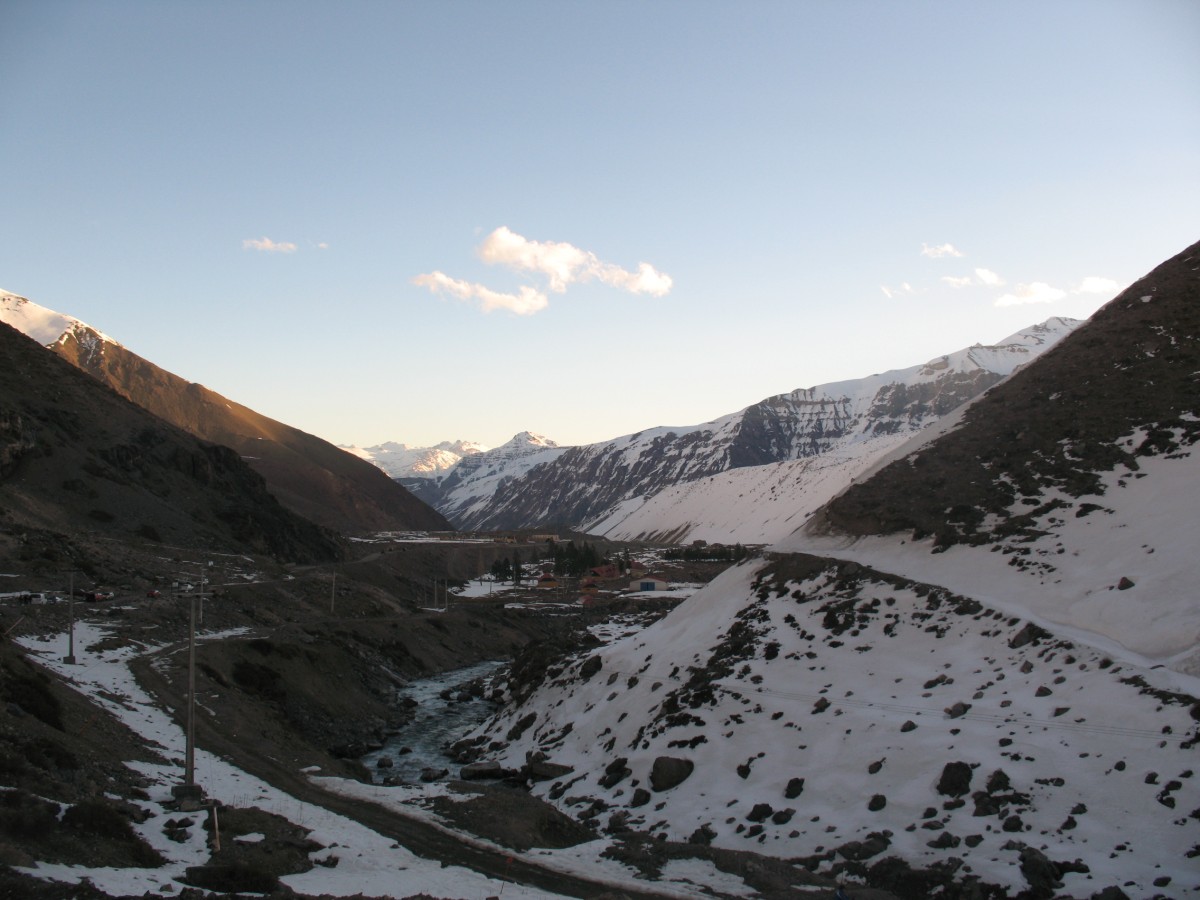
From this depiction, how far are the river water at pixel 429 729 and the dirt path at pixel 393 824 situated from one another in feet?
21.8

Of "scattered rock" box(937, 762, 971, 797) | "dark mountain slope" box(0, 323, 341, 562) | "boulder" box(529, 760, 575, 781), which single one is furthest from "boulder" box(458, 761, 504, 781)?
"dark mountain slope" box(0, 323, 341, 562)

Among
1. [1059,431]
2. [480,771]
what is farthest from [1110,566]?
[480,771]

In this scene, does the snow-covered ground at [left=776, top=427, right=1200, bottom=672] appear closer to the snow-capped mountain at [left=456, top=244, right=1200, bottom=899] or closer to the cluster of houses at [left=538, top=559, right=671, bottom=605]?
the snow-capped mountain at [left=456, top=244, right=1200, bottom=899]

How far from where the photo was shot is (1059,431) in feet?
139

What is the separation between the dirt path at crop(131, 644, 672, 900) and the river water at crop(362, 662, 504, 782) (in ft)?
21.8

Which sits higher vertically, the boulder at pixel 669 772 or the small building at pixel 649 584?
the boulder at pixel 669 772

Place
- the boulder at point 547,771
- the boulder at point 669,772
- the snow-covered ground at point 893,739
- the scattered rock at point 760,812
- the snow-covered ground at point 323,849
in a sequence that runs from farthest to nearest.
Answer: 1. the boulder at point 547,771
2. the boulder at point 669,772
3. the scattered rock at point 760,812
4. the snow-covered ground at point 893,739
5. the snow-covered ground at point 323,849

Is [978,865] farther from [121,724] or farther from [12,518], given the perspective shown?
[12,518]

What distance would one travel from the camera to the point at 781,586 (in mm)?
41719

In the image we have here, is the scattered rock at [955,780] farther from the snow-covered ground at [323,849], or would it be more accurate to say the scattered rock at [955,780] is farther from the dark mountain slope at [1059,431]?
the dark mountain slope at [1059,431]

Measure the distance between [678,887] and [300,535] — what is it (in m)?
101

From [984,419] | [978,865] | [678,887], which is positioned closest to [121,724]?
→ [678,887]

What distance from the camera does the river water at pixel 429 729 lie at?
39.0 metres

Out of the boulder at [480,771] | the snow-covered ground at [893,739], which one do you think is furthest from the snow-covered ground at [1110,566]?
the boulder at [480,771]
